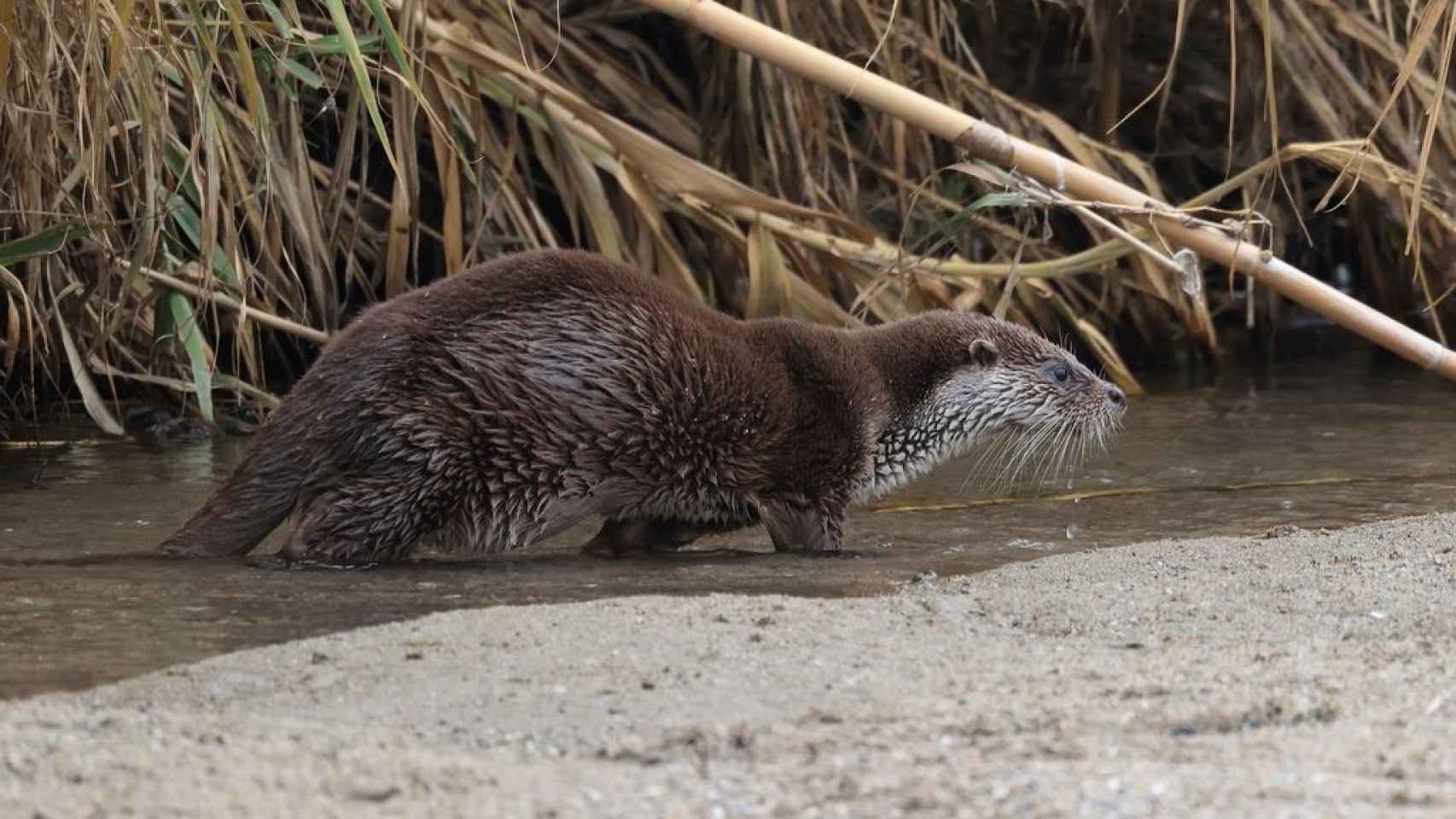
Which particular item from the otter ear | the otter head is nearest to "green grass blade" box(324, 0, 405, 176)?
the otter head

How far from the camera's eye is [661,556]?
4336mm

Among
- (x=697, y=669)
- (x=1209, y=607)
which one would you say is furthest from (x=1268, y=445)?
(x=697, y=669)

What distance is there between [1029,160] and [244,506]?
190 centimetres

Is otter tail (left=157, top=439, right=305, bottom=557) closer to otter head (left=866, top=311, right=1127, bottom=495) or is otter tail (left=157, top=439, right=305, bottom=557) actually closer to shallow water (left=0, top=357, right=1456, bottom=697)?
shallow water (left=0, top=357, right=1456, bottom=697)

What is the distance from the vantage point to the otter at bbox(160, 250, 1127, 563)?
3926 millimetres

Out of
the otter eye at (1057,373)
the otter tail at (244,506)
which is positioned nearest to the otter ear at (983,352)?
the otter eye at (1057,373)

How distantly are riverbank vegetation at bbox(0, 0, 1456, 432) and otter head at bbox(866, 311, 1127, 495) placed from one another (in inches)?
7.6

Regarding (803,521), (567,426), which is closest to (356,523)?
(567,426)

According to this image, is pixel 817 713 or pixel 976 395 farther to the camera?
pixel 976 395

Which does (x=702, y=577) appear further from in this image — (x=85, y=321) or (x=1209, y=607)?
(x=85, y=321)

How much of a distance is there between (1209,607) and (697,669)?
0.99 metres

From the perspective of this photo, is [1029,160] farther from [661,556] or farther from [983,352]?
[661,556]

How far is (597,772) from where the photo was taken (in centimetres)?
219

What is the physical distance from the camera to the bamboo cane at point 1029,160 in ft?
14.1
